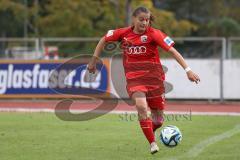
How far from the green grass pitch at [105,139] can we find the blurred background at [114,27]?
2254 mm

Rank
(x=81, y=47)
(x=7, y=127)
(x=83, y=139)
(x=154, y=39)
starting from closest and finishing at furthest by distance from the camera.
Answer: (x=154, y=39)
(x=83, y=139)
(x=7, y=127)
(x=81, y=47)

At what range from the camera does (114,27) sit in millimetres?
37312

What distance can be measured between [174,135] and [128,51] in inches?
55.5

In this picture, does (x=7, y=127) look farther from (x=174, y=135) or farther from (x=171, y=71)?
(x=171, y=71)

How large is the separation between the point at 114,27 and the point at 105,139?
25.0 meters

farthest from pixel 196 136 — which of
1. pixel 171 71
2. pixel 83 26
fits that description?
pixel 83 26

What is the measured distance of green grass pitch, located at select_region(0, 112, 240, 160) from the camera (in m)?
10.5

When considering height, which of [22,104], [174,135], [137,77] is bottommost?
[22,104]

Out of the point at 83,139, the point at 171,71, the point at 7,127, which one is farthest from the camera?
the point at 171,71

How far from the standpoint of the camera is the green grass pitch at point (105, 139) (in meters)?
10.5

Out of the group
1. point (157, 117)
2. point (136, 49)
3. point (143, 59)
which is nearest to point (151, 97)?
point (157, 117)

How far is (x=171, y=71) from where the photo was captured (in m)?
22.5

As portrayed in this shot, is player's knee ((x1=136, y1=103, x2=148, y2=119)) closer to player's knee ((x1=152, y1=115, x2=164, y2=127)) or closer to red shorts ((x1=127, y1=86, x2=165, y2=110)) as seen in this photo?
red shorts ((x1=127, y1=86, x2=165, y2=110))

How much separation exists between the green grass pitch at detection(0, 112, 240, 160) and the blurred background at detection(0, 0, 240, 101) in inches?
88.8
